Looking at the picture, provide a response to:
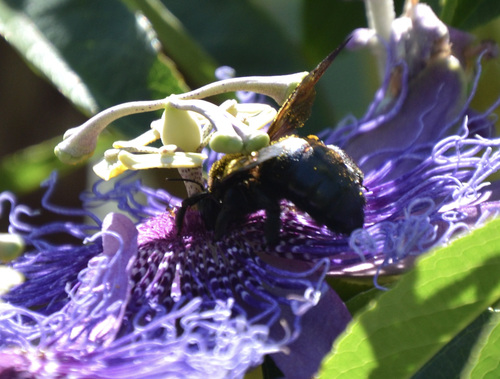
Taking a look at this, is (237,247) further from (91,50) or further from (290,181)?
(91,50)

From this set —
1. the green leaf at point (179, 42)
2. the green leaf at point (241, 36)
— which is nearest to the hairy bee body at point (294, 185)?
the green leaf at point (179, 42)

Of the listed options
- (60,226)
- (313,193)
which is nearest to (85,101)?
(60,226)

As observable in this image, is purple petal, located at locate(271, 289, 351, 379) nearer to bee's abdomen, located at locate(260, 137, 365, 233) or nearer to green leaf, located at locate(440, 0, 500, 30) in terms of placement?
bee's abdomen, located at locate(260, 137, 365, 233)

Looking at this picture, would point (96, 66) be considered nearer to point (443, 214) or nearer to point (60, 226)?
point (60, 226)

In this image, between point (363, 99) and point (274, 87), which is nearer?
point (274, 87)

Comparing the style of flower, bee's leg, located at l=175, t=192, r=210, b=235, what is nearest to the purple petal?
the style of flower

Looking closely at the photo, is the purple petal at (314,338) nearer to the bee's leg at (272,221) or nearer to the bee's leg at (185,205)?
the bee's leg at (272,221)
